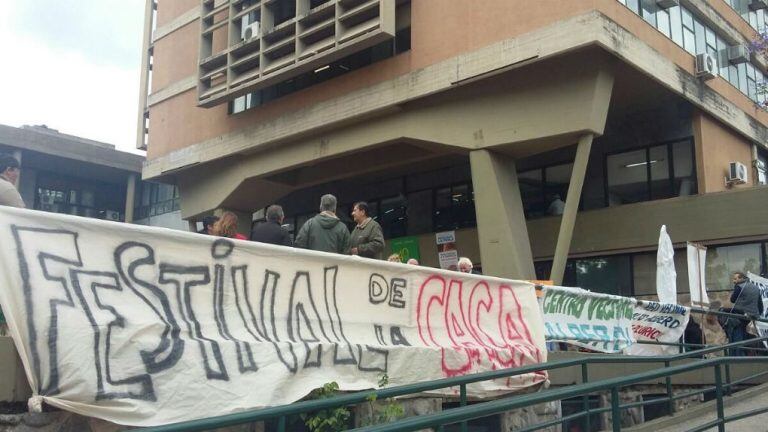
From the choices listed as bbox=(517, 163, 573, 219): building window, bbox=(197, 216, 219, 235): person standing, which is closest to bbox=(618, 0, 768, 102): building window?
bbox=(517, 163, 573, 219): building window

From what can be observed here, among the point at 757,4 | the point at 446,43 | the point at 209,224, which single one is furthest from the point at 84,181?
the point at 209,224

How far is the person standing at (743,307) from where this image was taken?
1244 centimetres

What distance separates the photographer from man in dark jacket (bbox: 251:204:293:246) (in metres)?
7.48

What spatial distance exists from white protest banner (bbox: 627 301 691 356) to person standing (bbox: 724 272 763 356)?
59.4 inches

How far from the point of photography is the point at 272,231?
7.52 meters

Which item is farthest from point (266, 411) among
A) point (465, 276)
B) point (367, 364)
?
point (465, 276)

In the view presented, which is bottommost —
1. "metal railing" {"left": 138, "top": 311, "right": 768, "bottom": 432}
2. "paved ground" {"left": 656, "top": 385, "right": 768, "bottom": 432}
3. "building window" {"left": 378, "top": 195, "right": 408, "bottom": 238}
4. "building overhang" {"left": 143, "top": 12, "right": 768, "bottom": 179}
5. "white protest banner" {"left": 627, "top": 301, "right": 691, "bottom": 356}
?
"paved ground" {"left": 656, "top": 385, "right": 768, "bottom": 432}

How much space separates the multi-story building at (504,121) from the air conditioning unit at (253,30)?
0.05 m

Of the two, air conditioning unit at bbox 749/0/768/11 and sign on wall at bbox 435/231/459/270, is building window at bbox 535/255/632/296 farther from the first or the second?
air conditioning unit at bbox 749/0/768/11

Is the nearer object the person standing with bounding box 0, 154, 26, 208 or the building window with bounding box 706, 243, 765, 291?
the person standing with bounding box 0, 154, 26, 208

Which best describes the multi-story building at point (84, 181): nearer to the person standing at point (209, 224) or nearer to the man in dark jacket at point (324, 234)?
the person standing at point (209, 224)

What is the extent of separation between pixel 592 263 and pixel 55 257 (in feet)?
56.6

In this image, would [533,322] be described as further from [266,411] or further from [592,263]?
[592,263]

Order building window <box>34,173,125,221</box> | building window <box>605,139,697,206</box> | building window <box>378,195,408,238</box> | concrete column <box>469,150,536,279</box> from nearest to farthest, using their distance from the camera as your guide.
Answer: concrete column <box>469,150,536,279</box>, building window <box>605,139,697,206</box>, building window <box>378,195,408,238</box>, building window <box>34,173,125,221</box>
